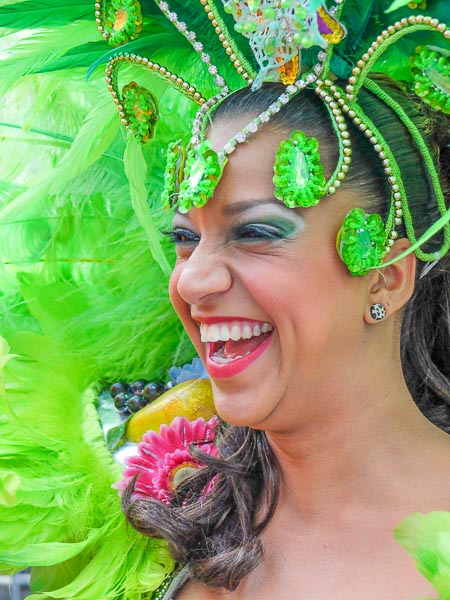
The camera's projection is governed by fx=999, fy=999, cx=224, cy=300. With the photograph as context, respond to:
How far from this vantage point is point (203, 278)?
189cm

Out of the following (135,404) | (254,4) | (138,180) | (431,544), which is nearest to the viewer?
(431,544)

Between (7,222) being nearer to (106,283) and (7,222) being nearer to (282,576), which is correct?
(106,283)

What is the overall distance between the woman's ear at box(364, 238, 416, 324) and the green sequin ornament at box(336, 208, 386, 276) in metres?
0.05

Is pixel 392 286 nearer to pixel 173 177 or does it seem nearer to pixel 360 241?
pixel 360 241

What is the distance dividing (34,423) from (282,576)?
0.86 metres

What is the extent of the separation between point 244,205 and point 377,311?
0.33 metres

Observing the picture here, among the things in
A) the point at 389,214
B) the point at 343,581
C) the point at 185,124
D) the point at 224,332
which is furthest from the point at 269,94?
the point at 343,581

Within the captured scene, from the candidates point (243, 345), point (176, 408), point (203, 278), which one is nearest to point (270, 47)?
point (203, 278)

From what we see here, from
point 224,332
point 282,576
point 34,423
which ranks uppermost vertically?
point 224,332

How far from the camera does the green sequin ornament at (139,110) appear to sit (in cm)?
219

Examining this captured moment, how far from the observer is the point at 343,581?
190 centimetres

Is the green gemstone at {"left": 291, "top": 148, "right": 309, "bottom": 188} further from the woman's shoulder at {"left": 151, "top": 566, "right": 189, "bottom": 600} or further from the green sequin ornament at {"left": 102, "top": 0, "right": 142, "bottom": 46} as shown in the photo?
the woman's shoulder at {"left": 151, "top": 566, "right": 189, "bottom": 600}

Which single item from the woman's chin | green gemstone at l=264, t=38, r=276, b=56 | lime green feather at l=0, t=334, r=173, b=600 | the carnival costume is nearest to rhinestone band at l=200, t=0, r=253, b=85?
the carnival costume

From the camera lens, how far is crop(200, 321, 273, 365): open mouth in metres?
1.90
